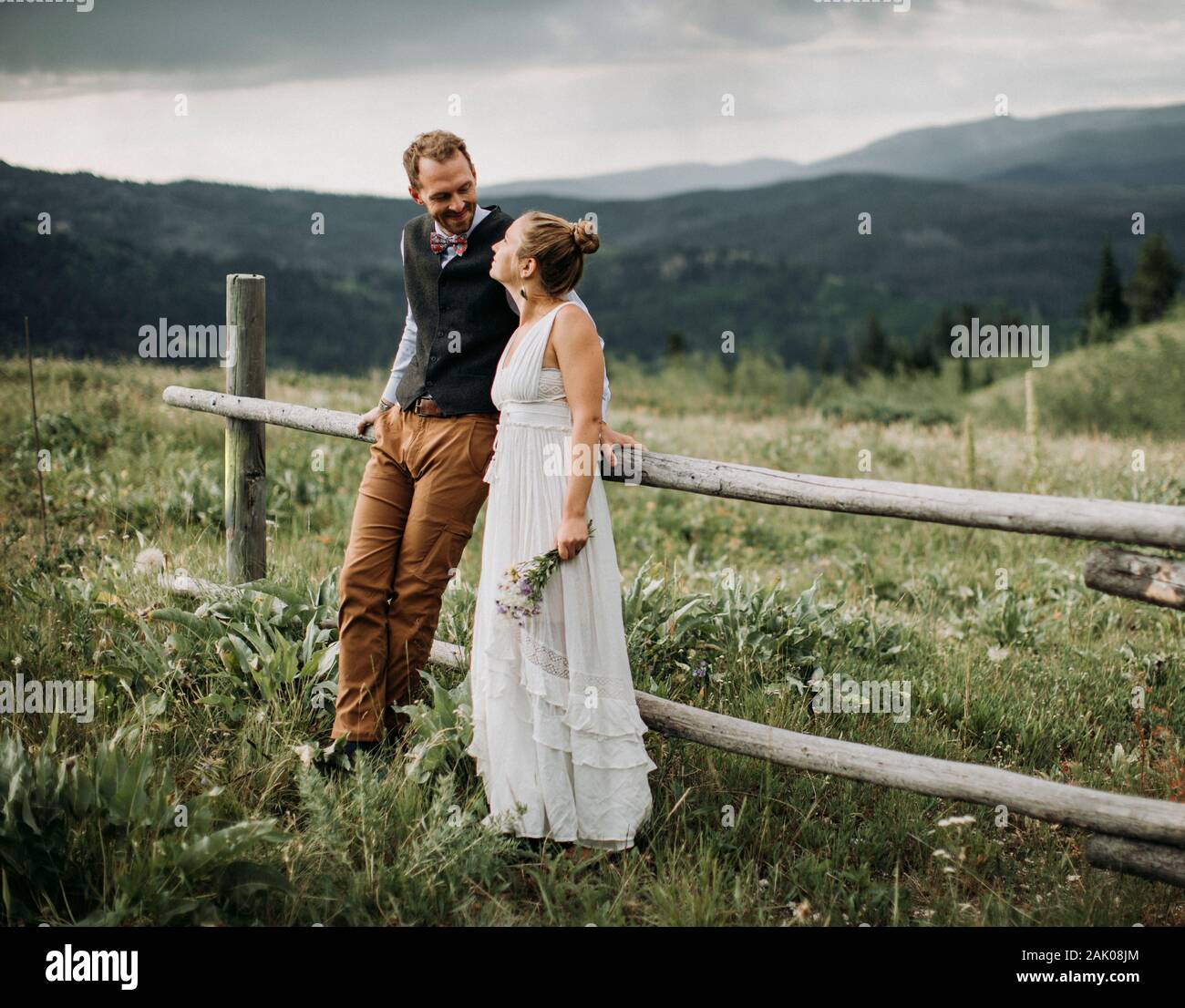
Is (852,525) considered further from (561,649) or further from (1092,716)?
(561,649)

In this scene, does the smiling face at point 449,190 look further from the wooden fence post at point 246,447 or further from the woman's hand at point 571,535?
the wooden fence post at point 246,447

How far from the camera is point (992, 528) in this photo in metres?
2.77

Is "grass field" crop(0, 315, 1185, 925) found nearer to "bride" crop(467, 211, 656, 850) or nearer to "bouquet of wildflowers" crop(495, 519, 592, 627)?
"bride" crop(467, 211, 656, 850)

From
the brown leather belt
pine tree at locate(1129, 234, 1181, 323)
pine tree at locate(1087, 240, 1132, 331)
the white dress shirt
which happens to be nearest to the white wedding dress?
the white dress shirt

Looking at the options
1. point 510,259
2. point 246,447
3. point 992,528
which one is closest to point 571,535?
point 510,259

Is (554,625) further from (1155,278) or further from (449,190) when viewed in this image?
(1155,278)

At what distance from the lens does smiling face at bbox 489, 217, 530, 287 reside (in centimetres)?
319

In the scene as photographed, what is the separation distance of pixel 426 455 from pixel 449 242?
783mm

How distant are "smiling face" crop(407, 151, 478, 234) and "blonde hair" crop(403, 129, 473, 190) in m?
0.02

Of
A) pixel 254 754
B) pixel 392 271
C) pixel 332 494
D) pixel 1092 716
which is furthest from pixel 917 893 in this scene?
pixel 392 271

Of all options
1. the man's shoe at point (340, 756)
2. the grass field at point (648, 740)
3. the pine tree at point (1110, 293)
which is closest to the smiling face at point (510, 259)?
the grass field at point (648, 740)

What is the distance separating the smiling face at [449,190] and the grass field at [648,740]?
5.69 ft

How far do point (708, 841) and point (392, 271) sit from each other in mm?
78289
